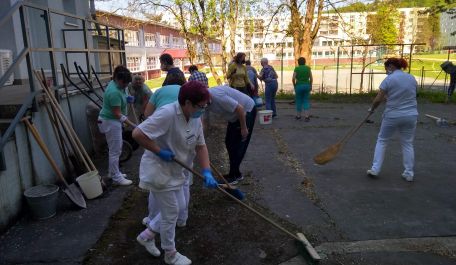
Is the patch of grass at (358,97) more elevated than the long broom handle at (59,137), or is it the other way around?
the long broom handle at (59,137)

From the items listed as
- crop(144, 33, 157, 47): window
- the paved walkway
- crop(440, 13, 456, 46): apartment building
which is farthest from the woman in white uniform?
crop(144, 33, 157, 47): window

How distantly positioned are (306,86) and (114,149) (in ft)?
19.5

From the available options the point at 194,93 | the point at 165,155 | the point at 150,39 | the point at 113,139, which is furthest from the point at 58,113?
the point at 150,39

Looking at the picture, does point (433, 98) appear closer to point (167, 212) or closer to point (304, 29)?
point (304, 29)

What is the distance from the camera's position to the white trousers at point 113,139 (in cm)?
520

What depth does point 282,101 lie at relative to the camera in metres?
14.7

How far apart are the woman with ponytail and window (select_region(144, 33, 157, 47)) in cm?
3442

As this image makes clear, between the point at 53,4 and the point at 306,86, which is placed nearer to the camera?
the point at 53,4

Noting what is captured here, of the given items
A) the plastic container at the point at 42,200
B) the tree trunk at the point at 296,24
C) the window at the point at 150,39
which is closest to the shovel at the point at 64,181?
the plastic container at the point at 42,200

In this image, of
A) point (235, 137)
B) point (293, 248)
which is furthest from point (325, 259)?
point (235, 137)

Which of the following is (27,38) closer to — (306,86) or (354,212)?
(354,212)

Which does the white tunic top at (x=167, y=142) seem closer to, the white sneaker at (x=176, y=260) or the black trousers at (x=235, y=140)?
the white sneaker at (x=176, y=260)

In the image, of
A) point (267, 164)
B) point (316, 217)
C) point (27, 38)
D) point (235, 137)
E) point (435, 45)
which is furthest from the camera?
point (435, 45)

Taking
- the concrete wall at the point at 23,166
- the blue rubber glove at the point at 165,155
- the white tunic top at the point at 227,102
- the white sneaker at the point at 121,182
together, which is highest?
the white tunic top at the point at 227,102
